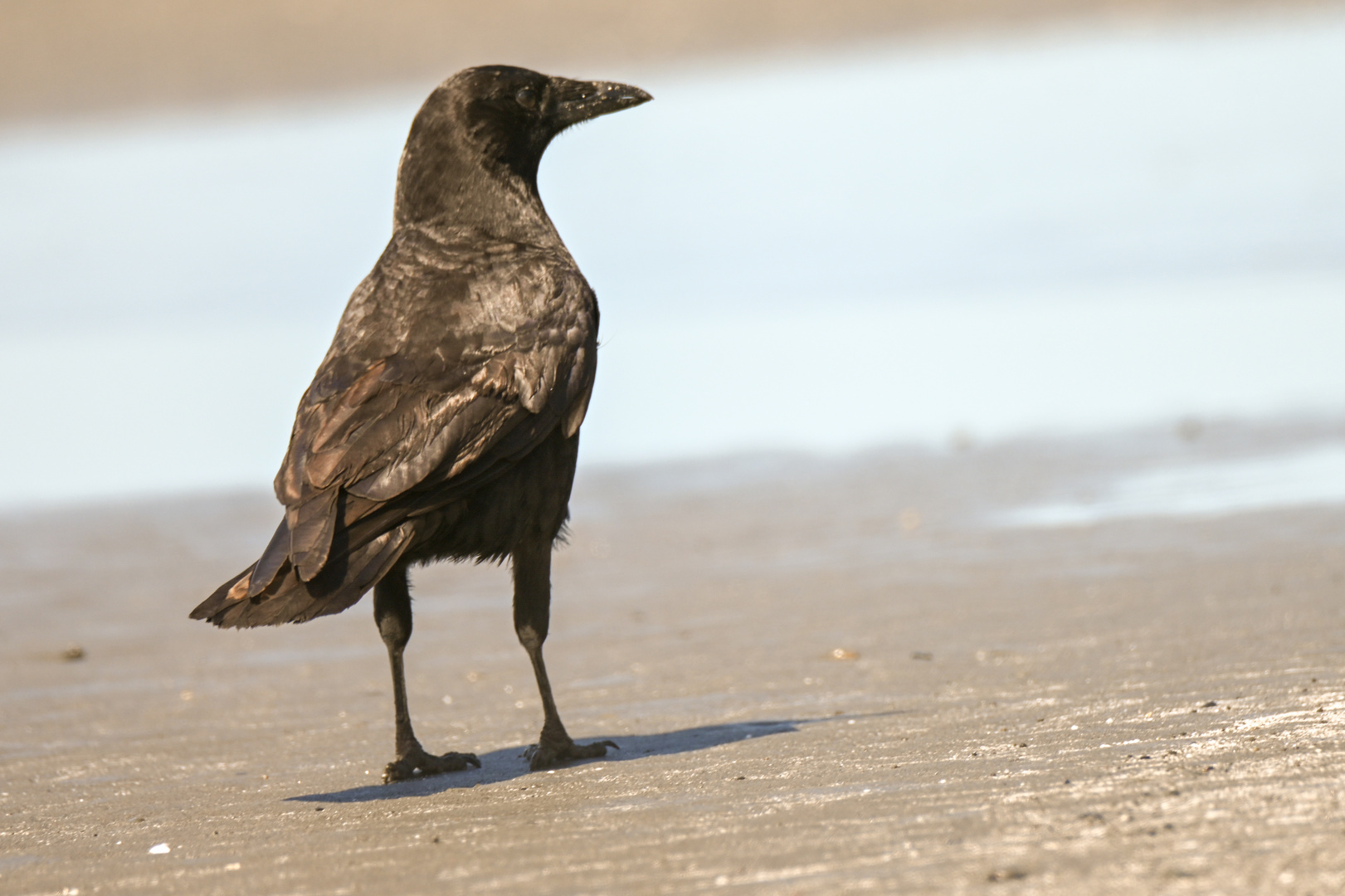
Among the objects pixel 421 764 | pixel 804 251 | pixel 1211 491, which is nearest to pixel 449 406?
pixel 421 764

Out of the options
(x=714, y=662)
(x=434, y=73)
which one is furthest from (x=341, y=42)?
(x=714, y=662)

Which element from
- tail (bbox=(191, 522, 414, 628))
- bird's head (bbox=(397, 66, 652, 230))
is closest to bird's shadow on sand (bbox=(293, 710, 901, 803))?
tail (bbox=(191, 522, 414, 628))

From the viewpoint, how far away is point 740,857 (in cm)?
341

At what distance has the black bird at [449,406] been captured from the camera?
13.9 feet

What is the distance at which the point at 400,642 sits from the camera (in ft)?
15.7

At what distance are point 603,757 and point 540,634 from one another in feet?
1.48

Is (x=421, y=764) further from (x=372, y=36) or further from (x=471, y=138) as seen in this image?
(x=372, y=36)

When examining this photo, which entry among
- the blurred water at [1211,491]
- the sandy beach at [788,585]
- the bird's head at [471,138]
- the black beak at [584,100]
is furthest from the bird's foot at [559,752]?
the blurred water at [1211,491]

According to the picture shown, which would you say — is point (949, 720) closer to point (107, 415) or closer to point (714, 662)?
point (714, 662)

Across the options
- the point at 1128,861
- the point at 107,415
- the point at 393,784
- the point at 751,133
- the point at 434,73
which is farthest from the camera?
the point at 434,73

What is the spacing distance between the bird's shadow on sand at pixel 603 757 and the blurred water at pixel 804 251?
205 inches

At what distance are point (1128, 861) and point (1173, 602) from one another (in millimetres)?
3040

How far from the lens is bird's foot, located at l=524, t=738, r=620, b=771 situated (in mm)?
4633

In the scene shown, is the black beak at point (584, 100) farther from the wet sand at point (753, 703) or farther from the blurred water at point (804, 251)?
the blurred water at point (804, 251)
